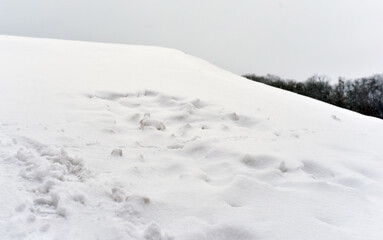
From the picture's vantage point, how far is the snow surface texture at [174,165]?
2.14 metres

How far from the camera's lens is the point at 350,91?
29531mm

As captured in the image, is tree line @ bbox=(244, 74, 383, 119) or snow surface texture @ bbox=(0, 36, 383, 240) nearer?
snow surface texture @ bbox=(0, 36, 383, 240)

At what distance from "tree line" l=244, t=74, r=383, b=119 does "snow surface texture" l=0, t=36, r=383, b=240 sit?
24.1 metres

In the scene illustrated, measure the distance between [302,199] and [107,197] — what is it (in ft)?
4.97

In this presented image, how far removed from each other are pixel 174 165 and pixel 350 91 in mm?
30404

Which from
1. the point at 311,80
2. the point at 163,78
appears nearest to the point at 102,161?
the point at 163,78

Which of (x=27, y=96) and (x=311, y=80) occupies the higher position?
(x=311, y=80)

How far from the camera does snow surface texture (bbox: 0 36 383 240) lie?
2.14m

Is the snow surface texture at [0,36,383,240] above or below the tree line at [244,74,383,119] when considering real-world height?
below

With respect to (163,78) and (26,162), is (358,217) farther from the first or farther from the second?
(163,78)

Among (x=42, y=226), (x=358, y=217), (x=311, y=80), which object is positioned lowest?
(x=42, y=226)

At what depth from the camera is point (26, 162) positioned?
268 centimetres

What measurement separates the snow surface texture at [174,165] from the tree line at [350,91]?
24052mm

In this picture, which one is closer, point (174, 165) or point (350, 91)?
point (174, 165)
